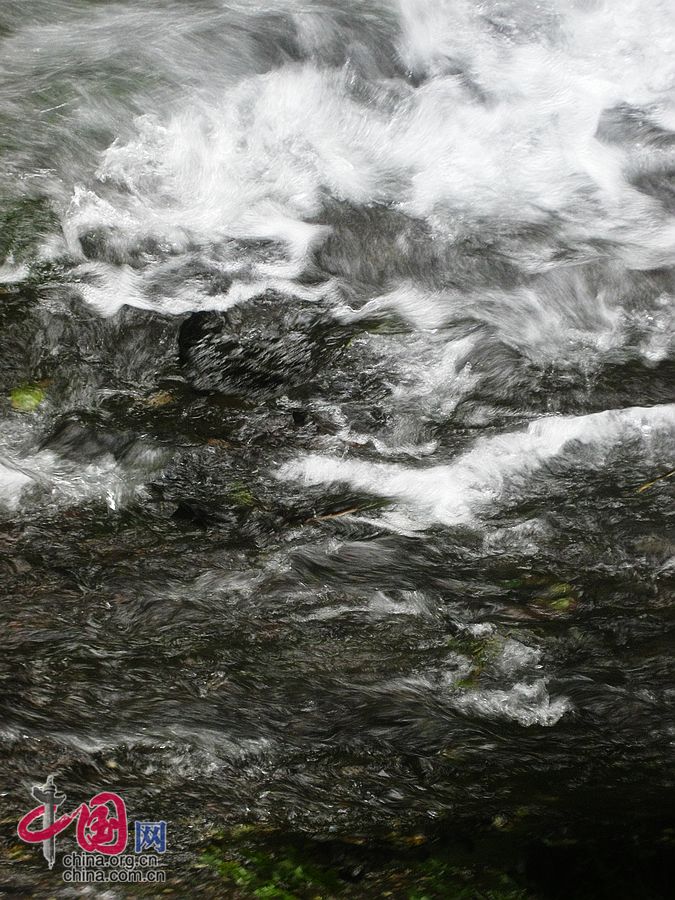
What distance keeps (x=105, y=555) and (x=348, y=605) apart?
1.42m

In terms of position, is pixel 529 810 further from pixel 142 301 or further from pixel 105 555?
pixel 142 301

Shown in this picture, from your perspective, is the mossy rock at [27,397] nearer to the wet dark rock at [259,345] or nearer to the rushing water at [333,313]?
the rushing water at [333,313]

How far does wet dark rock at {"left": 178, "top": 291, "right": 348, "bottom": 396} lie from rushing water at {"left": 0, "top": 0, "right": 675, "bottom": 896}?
0.01 m

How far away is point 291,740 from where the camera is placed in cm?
511

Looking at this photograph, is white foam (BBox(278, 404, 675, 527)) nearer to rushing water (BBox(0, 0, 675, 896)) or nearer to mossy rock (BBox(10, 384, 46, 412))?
rushing water (BBox(0, 0, 675, 896))

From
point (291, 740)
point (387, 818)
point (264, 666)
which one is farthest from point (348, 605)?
point (387, 818)

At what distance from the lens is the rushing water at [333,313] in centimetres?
383

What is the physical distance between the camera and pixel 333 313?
156 inches

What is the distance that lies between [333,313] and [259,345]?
420mm

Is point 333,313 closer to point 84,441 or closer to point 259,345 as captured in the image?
point 259,345

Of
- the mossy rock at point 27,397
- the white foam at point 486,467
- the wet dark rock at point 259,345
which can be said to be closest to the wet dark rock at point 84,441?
the mossy rock at point 27,397

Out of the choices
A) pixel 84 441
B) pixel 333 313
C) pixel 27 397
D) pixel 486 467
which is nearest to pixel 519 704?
pixel 486 467

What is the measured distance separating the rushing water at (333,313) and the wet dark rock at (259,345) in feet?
0.05

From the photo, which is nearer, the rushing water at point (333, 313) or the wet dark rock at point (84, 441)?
the rushing water at point (333, 313)
